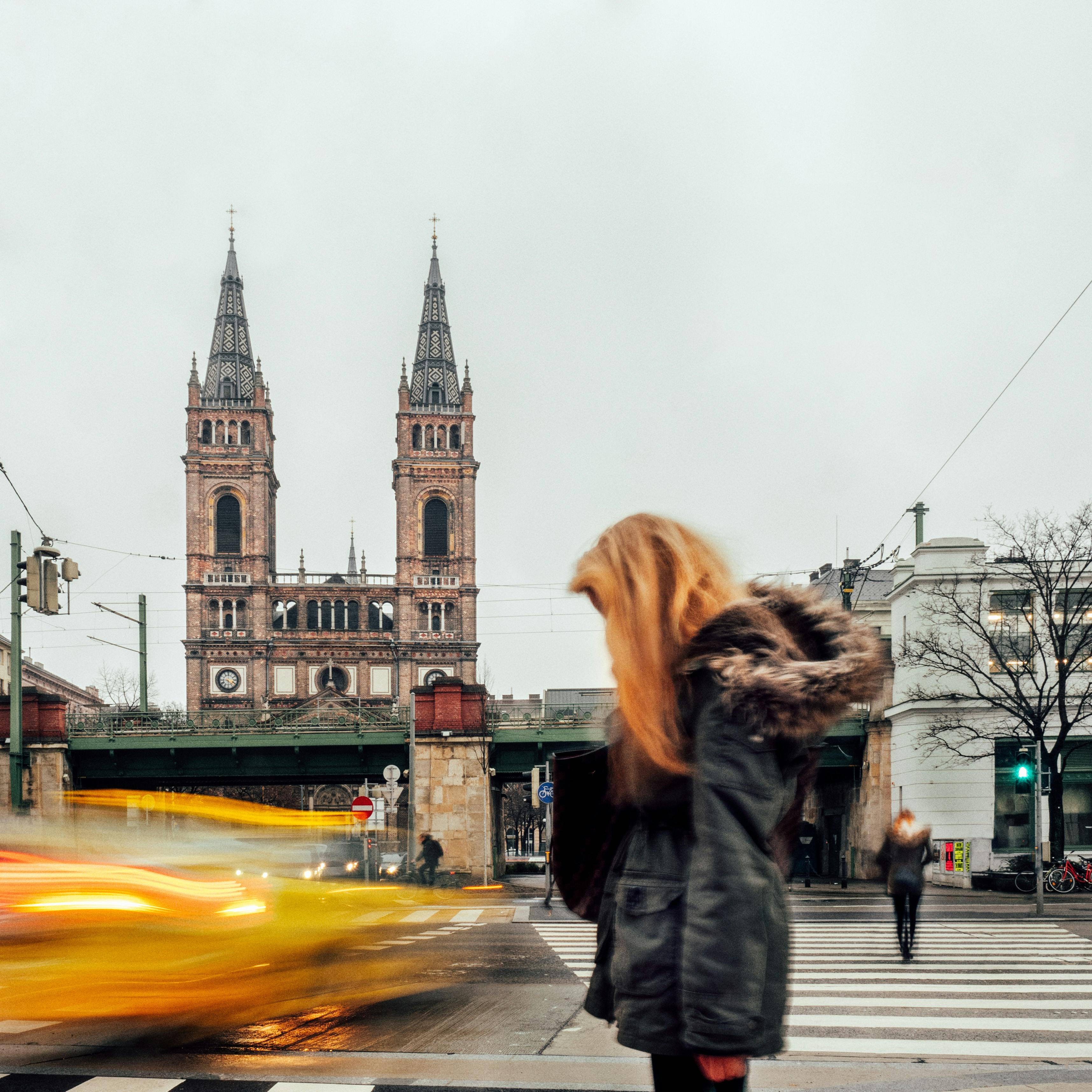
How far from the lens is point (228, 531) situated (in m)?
89.3

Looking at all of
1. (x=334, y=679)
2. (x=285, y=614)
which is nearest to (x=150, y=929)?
(x=334, y=679)

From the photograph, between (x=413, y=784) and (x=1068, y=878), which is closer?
(x=1068, y=878)

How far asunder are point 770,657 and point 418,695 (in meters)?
30.9

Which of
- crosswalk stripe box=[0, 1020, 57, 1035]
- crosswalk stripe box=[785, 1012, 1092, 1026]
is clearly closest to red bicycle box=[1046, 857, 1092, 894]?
crosswalk stripe box=[785, 1012, 1092, 1026]

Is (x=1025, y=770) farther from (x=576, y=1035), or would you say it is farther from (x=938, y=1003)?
(x=576, y=1035)

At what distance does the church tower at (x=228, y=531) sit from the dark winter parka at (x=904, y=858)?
253 feet

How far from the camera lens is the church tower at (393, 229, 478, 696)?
8900 centimetres

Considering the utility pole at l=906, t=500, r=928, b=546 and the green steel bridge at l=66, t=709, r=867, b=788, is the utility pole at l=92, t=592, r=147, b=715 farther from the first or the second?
the utility pole at l=906, t=500, r=928, b=546

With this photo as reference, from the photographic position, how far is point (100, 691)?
12725 cm

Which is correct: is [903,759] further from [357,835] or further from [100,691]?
[100,691]

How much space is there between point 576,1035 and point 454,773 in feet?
83.6

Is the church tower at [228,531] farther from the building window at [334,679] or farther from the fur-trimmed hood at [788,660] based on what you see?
the fur-trimmed hood at [788,660]

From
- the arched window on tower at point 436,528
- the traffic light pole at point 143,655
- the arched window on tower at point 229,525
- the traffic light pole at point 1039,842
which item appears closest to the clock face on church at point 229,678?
the arched window on tower at point 229,525

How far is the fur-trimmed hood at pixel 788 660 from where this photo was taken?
2428mm
